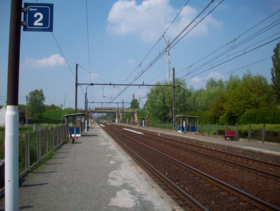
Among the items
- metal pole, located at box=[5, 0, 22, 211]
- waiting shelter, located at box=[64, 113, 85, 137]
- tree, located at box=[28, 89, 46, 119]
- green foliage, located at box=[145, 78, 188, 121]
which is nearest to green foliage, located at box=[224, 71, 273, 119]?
green foliage, located at box=[145, 78, 188, 121]

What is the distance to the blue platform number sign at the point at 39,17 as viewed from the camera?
4832mm

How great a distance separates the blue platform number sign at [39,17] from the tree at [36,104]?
87.9m

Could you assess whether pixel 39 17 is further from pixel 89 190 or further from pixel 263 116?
pixel 263 116

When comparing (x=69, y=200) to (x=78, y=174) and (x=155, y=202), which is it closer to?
(x=155, y=202)

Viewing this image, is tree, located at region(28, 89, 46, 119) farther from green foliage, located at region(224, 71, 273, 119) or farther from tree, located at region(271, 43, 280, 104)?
tree, located at region(271, 43, 280, 104)

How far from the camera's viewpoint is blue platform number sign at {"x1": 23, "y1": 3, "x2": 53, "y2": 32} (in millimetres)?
4832

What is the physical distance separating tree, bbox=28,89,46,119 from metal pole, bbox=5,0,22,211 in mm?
88503

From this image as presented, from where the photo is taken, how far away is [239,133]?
22.1 meters

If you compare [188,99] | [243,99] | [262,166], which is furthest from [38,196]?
[188,99]

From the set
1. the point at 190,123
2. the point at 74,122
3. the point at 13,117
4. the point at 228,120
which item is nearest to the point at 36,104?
the point at 228,120

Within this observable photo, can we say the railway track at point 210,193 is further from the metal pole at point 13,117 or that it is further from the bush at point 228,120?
the bush at point 228,120

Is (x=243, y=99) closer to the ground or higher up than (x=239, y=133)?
higher up

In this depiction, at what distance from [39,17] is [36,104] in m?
90.9

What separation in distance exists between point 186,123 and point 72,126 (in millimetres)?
15002
